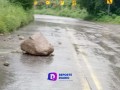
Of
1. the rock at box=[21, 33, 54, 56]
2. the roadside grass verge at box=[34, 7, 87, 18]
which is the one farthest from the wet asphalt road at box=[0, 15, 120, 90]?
the roadside grass verge at box=[34, 7, 87, 18]

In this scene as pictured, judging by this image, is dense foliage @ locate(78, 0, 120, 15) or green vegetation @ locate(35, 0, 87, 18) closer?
dense foliage @ locate(78, 0, 120, 15)

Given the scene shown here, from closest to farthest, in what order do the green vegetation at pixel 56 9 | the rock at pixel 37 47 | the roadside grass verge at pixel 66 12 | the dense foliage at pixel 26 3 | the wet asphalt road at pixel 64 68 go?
1. the wet asphalt road at pixel 64 68
2. the rock at pixel 37 47
3. the dense foliage at pixel 26 3
4. the roadside grass verge at pixel 66 12
5. the green vegetation at pixel 56 9

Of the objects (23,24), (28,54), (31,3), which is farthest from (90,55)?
(31,3)

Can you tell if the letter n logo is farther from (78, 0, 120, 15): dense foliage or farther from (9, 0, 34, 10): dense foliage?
(78, 0, 120, 15): dense foliage

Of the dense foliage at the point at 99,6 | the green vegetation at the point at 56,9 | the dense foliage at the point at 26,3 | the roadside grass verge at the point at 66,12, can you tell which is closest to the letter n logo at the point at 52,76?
the dense foliage at the point at 26,3

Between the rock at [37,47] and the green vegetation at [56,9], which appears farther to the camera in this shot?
the green vegetation at [56,9]

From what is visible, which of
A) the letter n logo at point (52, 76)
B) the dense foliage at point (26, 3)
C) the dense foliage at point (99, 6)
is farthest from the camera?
the dense foliage at point (99, 6)

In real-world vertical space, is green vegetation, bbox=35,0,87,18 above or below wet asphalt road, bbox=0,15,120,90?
below

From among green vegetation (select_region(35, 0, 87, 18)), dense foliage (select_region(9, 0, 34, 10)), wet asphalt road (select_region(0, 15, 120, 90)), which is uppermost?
wet asphalt road (select_region(0, 15, 120, 90))

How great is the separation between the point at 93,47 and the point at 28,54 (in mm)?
4572

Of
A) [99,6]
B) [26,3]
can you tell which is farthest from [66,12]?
[26,3]

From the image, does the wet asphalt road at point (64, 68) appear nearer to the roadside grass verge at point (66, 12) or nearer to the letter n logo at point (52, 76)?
the letter n logo at point (52, 76)

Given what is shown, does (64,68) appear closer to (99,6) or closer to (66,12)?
(99,6)

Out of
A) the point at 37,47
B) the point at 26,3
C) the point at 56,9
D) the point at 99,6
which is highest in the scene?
the point at 37,47
